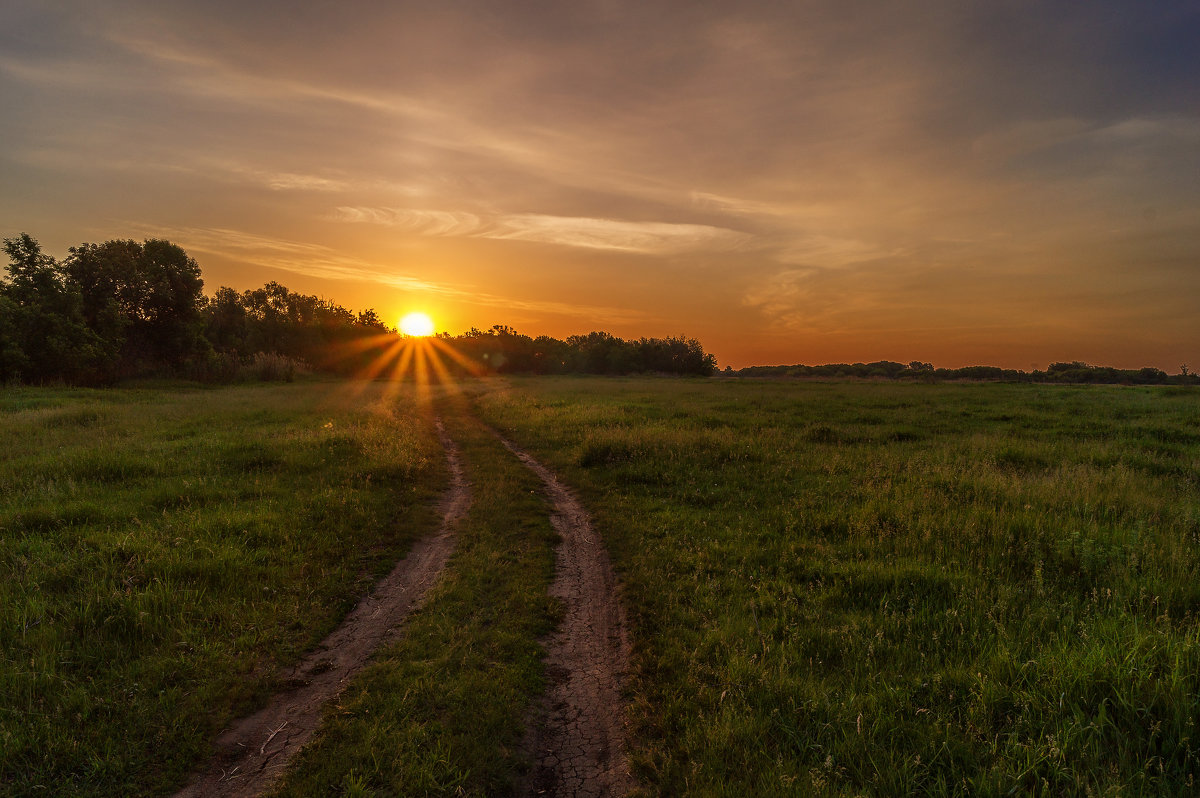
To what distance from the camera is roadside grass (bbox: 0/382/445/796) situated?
Answer: 16.1 feet

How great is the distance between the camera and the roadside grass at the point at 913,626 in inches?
161

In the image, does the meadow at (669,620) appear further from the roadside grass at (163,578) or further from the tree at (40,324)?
the tree at (40,324)

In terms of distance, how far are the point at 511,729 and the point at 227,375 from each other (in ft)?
208

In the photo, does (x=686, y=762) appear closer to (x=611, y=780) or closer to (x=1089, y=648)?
(x=611, y=780)

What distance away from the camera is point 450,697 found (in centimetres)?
547

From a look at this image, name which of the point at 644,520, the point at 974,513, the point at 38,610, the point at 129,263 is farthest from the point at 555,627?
the point at 129,263

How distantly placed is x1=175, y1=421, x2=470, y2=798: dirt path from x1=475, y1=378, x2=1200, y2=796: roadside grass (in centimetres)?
338

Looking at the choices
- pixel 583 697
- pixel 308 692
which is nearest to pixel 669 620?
pixel 583 697

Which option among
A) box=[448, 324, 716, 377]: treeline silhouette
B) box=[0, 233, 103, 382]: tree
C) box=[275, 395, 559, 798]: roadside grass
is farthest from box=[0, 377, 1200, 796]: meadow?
box=[448, 324, 716, 377]: treeline silhouette

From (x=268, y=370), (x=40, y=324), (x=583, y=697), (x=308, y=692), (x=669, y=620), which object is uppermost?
(x=40, y=324)

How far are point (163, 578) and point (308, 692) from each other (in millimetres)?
3748

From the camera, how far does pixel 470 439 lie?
2277cm

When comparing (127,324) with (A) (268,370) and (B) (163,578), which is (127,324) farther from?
(B) (163,578)

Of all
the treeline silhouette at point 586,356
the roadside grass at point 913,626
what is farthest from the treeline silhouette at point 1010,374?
the roadside grass at point 913,626
